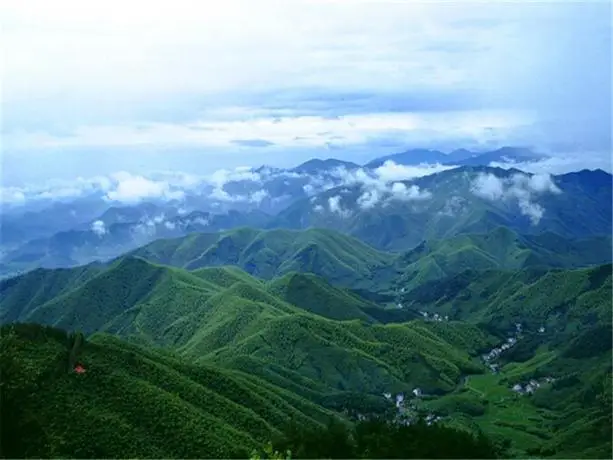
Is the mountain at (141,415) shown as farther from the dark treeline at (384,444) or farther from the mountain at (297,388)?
the mountain at (297,388)

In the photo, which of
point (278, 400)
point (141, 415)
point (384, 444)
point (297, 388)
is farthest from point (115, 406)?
point (297, 388)

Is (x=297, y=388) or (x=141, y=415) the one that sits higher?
(x=141, y=415)

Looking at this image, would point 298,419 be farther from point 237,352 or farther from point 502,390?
point 502,390

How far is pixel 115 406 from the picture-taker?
7844 centimetres

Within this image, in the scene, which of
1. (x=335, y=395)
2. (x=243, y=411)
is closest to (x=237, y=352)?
(x=335, y=395)

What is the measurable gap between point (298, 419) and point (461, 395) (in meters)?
83.5

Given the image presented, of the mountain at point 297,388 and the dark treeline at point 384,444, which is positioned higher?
the dark treeline at point 384,444

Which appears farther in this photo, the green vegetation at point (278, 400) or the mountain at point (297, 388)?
the mountain at point (297, 388)

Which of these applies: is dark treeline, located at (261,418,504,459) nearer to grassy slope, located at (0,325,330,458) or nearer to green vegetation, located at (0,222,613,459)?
green vegetation, located at (0,222,613,459)

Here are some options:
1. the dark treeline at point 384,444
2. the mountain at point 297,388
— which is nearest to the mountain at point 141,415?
the dark treeline at point 384,444

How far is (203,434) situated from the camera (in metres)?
79.8

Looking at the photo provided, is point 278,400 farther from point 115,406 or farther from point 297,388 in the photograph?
point 115,406

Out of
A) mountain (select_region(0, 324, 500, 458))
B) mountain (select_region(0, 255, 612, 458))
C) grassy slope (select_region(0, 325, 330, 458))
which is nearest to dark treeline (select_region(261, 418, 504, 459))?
mountain (select_region(0, 324, 500, 458))

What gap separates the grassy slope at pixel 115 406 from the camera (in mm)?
64406
